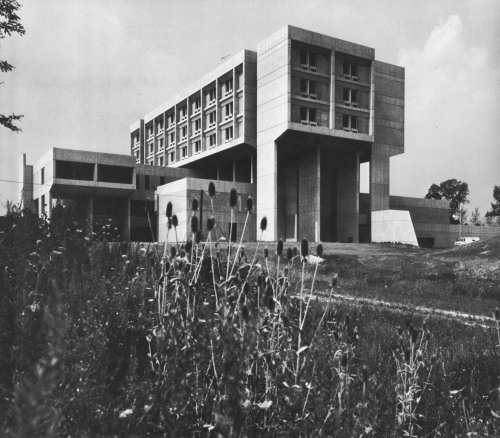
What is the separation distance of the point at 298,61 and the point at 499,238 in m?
30.1

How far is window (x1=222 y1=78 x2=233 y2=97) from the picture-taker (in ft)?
164

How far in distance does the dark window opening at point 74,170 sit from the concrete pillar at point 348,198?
2643 centimetres

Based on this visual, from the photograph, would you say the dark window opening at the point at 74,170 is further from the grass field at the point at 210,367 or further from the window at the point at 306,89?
the grass field at the point at 210,367

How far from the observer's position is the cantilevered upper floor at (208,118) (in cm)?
4784

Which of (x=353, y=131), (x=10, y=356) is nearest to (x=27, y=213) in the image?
(x=10, y=356)

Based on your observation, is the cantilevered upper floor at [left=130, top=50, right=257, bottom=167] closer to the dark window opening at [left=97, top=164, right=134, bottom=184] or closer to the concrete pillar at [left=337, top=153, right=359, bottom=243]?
the dark window opening at [left=97, top=164, right=134, bottom=184]

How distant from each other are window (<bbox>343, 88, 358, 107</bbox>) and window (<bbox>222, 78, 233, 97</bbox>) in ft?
38.1

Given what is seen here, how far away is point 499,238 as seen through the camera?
19.3m

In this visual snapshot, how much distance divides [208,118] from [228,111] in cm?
458

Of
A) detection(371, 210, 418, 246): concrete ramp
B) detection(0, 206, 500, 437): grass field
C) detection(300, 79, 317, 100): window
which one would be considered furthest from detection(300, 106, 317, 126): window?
detection(0, 206, 500, 437): grass field

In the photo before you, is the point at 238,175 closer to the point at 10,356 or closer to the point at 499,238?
the point at 499,238

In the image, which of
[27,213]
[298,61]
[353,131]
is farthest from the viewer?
[353,131]

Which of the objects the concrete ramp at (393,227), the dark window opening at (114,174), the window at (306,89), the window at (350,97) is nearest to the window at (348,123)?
the window at (350,97)

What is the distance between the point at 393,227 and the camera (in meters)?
47.1
